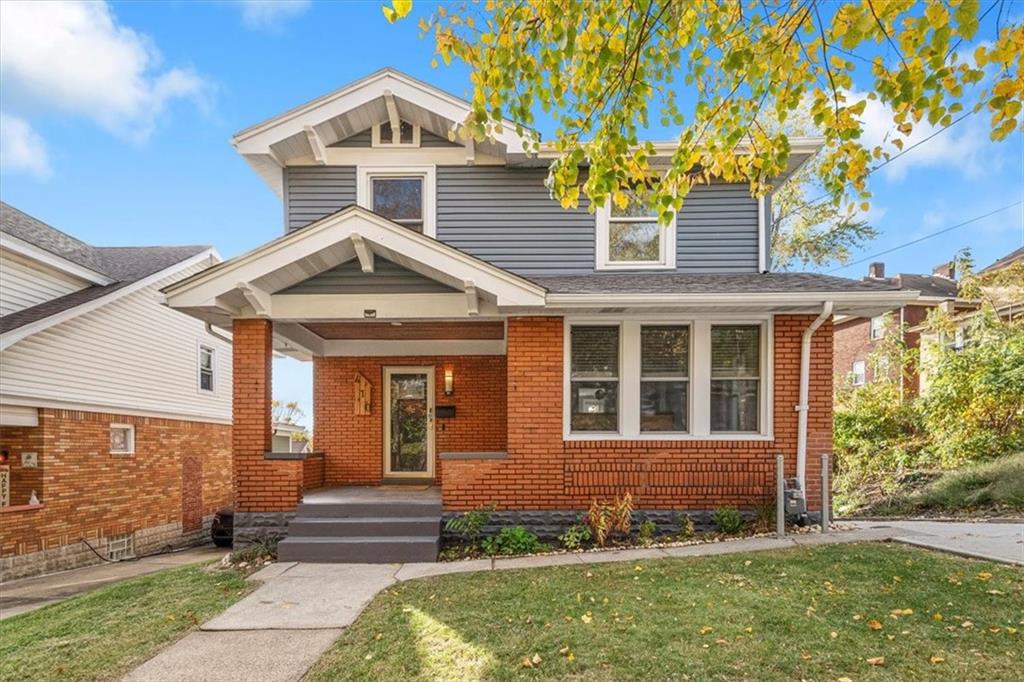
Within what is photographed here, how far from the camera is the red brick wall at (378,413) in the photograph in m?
9.73

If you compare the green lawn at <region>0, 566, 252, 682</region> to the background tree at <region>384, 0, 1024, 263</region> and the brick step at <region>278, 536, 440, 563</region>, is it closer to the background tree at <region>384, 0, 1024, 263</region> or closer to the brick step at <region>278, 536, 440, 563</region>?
the brick step at <region>278, 536, 440, 563</region>

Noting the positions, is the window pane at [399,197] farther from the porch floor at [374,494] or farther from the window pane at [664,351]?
the porch floor at [374,494]

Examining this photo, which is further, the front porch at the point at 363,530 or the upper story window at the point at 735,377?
the upper story window at the point at 735,377

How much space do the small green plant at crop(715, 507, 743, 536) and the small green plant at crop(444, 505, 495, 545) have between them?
295cm

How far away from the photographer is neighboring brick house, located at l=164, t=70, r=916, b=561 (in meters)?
6.93

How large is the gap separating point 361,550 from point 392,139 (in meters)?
6.04

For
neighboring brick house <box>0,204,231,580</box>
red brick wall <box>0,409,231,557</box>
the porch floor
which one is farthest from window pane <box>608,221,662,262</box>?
red brick wall <box>0,409,231,557</box>

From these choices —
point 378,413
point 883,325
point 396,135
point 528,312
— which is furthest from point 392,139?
point 883,325

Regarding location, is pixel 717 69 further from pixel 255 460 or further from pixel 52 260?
pixel 52 260

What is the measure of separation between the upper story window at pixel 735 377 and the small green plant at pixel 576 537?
2.24 m

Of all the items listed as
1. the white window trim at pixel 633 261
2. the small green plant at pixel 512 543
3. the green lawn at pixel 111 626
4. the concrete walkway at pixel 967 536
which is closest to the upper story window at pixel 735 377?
the white window trim at pixel 633 261

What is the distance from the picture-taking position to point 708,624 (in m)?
4.08

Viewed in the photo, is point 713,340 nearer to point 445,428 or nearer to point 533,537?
point 533,537

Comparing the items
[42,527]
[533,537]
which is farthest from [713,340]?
[42,527]
